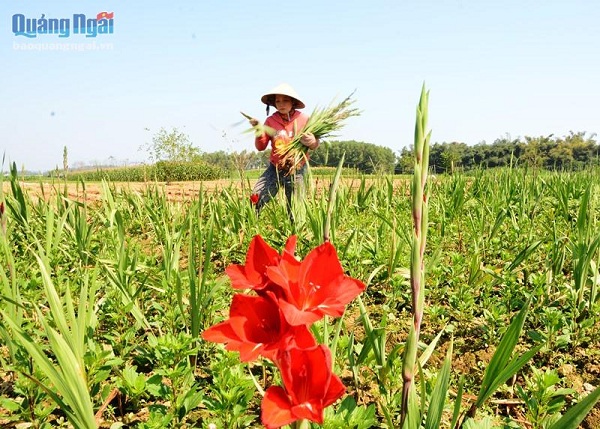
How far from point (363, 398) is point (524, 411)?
0.63 m

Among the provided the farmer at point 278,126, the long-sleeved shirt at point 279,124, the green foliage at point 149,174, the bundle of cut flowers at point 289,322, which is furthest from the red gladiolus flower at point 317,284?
the long-sleeved shirt at point 279,124

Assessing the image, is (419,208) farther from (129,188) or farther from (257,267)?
(129,188)

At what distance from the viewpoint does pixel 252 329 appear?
0.77 metres

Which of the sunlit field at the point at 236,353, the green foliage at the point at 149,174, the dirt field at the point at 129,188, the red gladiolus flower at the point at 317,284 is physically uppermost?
the green foliage at the point at 149,174

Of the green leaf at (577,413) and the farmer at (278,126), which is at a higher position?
the farmer at (278,126)

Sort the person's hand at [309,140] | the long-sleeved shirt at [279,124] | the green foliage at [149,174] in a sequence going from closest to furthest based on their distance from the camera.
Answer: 1. the person's hand at [309,140]
2. the green foliage at [149,174]
3. the long-sleeved shirt at [279,124]

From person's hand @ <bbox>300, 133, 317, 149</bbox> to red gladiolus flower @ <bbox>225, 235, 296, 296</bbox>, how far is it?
2370 millimetres

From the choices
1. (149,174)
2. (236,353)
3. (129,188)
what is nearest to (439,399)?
(236,353)

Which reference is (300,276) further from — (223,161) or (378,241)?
(223,161)

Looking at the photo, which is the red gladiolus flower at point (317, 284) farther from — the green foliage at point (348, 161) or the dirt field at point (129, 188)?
the dirt field at point (129, 188)

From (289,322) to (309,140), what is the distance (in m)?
2.61

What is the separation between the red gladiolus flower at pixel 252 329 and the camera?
72 centimetres

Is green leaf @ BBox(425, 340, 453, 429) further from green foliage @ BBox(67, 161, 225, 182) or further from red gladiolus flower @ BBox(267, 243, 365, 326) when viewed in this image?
green foliage @ BBox(67, 161, 225, 182)

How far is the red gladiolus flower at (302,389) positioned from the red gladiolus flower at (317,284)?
7 centimetres
